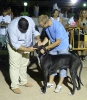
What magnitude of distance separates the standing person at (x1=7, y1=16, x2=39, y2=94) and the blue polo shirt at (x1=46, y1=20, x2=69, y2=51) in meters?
0.32

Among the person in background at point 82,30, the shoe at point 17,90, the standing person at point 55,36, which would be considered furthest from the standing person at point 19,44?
the person in background at point 82,30

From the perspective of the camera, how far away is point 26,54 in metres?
5.82

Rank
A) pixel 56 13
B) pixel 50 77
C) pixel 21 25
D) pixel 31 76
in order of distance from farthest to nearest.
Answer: pixel 56 13 < pixel 31 76 < pixel 50 77 < pixel 21 25

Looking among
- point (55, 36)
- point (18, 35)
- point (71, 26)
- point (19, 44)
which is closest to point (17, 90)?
point (19, 44)

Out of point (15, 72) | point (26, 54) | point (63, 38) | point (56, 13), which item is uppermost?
point (56, 13)

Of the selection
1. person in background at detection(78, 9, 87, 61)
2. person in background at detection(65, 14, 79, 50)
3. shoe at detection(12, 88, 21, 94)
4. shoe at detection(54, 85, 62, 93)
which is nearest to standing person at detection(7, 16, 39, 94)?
shoe at detection(12, 88, 21, 94)

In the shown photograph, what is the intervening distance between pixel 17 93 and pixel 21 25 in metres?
1.46

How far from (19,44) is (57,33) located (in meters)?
0.81

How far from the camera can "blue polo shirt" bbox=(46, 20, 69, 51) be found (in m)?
5.40

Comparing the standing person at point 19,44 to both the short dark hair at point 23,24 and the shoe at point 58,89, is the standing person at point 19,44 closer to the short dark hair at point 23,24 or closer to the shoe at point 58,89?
the short dark hair at point 23,24

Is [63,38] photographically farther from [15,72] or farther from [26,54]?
[15,72]

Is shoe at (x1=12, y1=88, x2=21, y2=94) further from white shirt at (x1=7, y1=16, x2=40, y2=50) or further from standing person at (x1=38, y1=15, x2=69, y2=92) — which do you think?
white shirt at (x1=7, y1=16, x2=40, y2=50)

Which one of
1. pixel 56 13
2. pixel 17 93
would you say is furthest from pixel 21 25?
pixel 56 13

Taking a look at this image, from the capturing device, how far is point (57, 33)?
5.41 metres
